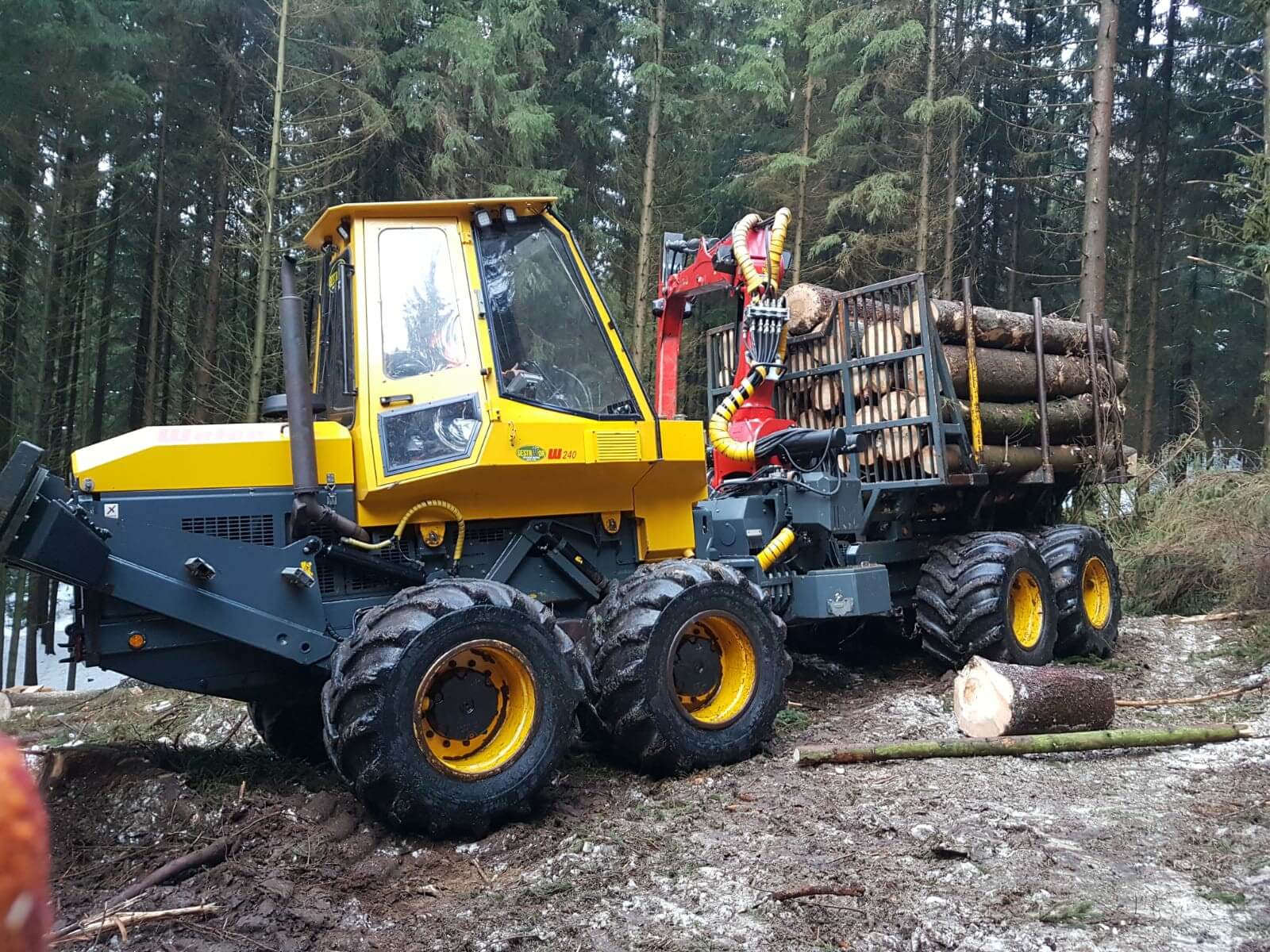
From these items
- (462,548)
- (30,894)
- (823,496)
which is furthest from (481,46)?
(30,894)

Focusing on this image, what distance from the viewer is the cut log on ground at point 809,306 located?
8.33 meters

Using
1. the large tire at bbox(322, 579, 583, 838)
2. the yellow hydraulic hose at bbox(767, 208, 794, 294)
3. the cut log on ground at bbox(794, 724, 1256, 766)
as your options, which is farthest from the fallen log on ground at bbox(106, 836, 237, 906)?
the yellow hydraulic hose at bbox(767, 208, 794, 294)

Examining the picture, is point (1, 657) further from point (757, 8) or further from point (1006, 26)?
point (1006, 26)

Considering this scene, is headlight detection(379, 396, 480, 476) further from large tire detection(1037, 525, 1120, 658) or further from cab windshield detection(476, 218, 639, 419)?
large tire detection(1037, 525, 1120, 658)

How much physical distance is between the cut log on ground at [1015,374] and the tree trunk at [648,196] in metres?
7.24

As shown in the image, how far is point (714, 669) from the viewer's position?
18.5ft

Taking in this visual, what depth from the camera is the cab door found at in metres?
4.93

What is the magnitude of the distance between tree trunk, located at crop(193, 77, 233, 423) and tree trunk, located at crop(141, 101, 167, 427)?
894 millimetres

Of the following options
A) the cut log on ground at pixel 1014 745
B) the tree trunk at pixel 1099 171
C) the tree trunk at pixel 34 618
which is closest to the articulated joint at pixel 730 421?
the cut log on ground at pixel 1014 745

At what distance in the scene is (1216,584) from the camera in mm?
11055

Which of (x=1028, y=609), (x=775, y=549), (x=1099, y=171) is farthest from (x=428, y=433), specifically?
(x=1099, y=171)

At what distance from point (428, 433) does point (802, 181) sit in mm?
14980

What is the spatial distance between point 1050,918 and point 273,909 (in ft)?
9.10

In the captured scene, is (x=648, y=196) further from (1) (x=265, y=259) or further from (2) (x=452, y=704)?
(2) (x=452, y=704)
